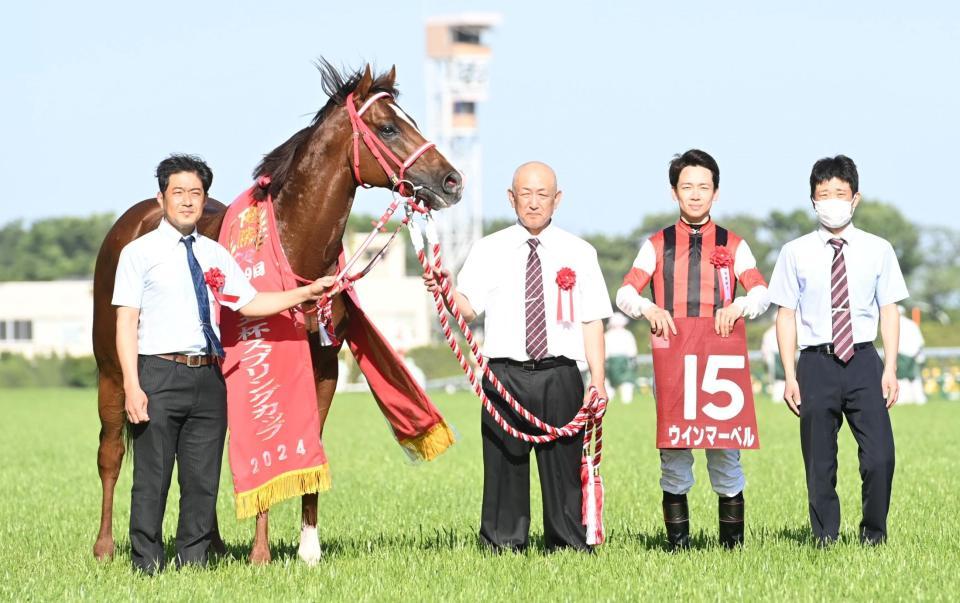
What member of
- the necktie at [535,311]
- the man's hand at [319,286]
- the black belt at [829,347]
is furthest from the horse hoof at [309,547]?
the black belt at [829,347]

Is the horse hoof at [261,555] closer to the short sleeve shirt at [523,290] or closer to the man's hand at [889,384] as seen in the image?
the short sleeve shirt at [523,290]

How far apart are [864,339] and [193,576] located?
362 cm

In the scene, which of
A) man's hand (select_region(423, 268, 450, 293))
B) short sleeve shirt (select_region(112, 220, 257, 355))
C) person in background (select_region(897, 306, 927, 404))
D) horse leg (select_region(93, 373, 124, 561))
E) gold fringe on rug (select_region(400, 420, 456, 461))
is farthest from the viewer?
person in background (select_region(897, 306, 927, 404))

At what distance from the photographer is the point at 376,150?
24.0 feet

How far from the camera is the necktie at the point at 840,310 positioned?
728 centimetres

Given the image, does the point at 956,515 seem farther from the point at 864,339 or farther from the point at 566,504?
the point at 566,504

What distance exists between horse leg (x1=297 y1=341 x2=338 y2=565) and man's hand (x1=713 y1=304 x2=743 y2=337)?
6.92 feet

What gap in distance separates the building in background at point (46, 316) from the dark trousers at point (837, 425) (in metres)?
68.9

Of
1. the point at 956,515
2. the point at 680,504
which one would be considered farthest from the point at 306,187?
the point at 956,515

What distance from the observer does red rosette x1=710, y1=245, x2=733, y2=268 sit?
7297mm

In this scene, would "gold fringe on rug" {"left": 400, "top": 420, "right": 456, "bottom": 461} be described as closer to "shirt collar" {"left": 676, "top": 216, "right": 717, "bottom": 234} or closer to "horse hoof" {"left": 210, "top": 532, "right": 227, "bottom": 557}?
"horse hoof" {"left": 210, "top": 532, "right": 227, "bottom": 557}

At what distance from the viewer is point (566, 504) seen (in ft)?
24.8

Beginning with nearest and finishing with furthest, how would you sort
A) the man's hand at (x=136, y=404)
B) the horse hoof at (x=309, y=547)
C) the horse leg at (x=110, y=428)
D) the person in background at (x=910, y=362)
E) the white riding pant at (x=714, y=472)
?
the man's hand at (x=136, y=404), the white riding pant at (x=714, y=472), the horse hoof at (x=309, y=547), the horse leg at (x=110, y=428), the person in background at (x=910, y=362)

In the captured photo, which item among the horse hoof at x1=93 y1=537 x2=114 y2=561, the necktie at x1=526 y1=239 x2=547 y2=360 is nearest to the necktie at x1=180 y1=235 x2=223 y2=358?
the necktie at x1=526 y1=239 x2=547 y2=360
